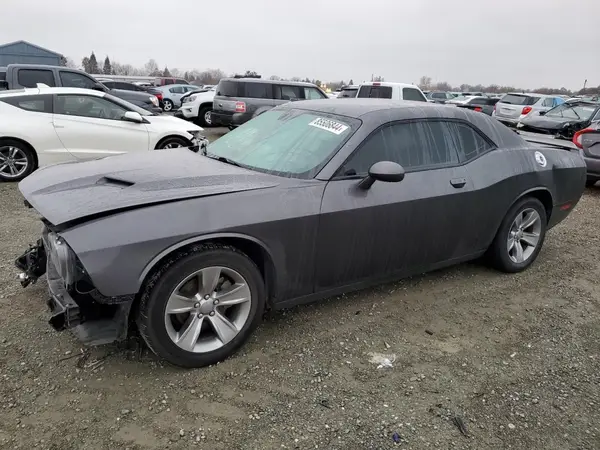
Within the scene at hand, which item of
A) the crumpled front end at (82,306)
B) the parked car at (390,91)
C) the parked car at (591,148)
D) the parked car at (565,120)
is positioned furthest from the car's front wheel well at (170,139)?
the parked car at (565,120)

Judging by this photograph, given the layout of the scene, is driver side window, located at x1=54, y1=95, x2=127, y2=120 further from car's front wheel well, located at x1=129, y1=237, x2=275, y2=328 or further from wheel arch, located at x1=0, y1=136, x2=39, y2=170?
car's front wheel well, located at x1=129, y1=237, x2=275, y2=328

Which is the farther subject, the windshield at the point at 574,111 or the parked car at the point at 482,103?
the parked car at the point at 482,103

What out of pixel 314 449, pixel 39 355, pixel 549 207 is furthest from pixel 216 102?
pixel 314 449

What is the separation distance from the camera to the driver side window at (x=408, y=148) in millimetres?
3283

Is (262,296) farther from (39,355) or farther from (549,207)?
(549,207)

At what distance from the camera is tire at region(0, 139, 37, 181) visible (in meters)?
6.95

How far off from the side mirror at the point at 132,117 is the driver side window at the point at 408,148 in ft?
17.6

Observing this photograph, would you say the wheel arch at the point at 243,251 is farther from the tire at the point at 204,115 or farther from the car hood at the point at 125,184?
the tire at the point at 204,115

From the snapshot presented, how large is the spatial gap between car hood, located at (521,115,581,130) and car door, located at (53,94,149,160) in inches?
352

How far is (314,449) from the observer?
2.29 m

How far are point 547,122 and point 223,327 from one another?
35.6ft

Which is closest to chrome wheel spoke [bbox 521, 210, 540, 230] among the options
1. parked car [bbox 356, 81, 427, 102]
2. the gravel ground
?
the gravel ground

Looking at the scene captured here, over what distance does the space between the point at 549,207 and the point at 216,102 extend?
33.2 ft

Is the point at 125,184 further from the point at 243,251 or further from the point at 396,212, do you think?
the point at 396,212
